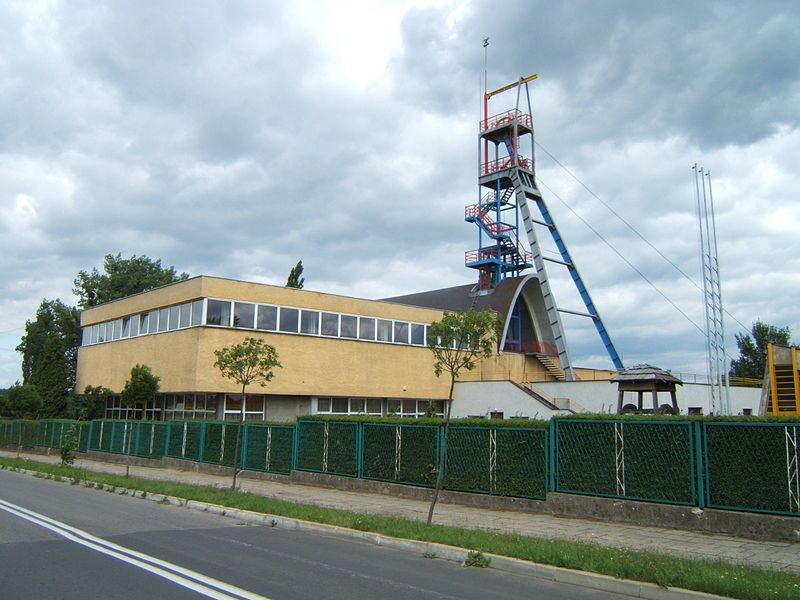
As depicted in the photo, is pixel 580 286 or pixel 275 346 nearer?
pixel 275 346

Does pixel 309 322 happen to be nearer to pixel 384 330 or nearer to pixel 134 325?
pixel 384 330

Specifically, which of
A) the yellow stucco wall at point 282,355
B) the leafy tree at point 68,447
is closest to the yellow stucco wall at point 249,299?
the yellow stucco wall at point 282,355

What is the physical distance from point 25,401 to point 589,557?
40688 mm

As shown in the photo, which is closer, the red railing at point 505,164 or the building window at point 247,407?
the building window at point 247,407

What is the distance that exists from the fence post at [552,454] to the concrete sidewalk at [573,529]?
0.68m

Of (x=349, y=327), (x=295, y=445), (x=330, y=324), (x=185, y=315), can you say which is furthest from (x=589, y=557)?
(x=349, y=327)

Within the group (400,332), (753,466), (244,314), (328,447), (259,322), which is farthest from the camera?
(400,332)

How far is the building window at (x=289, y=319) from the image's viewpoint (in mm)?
31234

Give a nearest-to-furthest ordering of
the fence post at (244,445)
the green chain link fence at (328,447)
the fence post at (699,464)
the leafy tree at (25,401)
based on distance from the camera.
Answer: the fence post at (699,464) < the green chain link fence at (328,447) < the fence post at (244,445) < the leafy tree at (25,401)

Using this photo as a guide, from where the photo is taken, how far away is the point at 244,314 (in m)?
30.1

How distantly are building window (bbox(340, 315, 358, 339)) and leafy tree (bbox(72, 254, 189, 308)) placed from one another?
3040cm

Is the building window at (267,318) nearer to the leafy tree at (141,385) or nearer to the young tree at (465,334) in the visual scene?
the leafy tree at (141,385)

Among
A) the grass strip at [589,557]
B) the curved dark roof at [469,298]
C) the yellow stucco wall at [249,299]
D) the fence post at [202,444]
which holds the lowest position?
the grass strip at [589,557]

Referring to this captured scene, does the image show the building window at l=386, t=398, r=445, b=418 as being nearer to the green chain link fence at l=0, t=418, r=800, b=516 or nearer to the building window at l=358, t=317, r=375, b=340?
the building window at l=358, t=317, r=375, b=340
